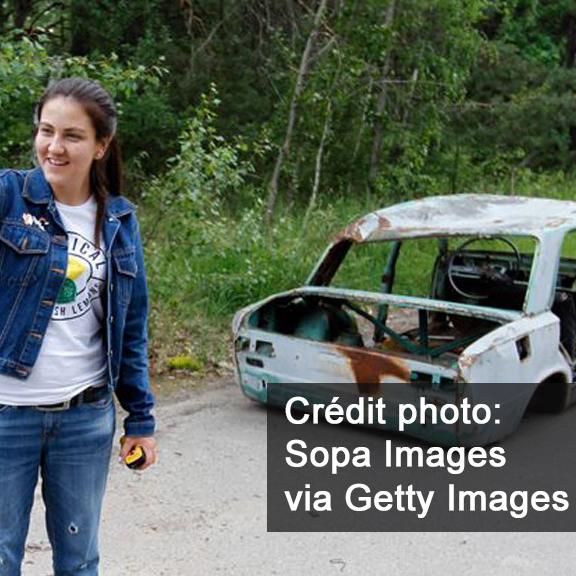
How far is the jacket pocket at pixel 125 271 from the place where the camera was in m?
2.62

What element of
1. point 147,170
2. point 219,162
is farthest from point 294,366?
point 147,170

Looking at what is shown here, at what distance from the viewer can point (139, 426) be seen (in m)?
2.81

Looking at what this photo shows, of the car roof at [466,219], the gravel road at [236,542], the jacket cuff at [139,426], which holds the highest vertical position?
the jacket cuff at [139,426]

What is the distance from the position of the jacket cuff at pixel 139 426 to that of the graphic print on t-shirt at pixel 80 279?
43cm

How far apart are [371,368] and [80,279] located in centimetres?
327

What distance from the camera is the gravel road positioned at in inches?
159

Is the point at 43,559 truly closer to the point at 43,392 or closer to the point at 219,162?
the point at 43,392

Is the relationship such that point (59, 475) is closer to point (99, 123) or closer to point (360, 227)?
point (99, 123)

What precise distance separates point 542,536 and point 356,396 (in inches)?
60.0

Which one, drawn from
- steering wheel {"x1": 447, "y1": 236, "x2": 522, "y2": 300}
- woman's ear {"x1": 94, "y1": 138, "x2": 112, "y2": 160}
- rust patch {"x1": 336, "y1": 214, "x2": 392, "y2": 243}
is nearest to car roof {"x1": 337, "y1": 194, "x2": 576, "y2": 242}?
rust patch {"x1": 336, "y1": 214, "x2": 392, "y2": 243}

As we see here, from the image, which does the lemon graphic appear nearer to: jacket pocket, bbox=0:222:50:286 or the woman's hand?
jacket pocket, bbox=0:222:50:286

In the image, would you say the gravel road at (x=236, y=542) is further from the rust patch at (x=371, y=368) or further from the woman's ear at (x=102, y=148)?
the woman's ear at (x=102, y=148)

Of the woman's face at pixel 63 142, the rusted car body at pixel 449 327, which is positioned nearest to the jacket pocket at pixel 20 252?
the woman's face at pixel 63 142

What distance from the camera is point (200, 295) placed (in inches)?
332
